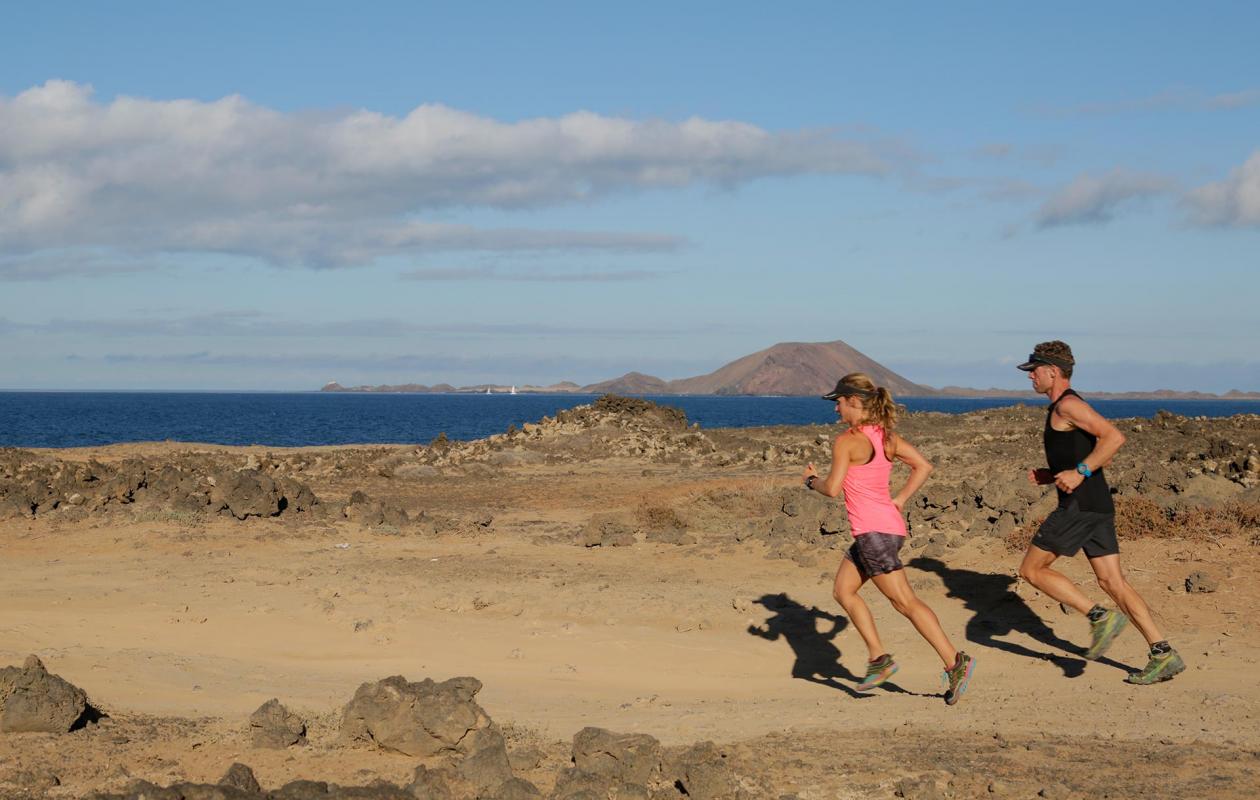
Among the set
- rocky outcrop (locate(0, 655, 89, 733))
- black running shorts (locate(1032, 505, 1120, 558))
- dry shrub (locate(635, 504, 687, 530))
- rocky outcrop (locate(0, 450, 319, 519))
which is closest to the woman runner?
black running shorts (locate(1032, 505, 1120, 558))

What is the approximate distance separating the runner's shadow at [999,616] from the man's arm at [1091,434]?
1685 millimetres

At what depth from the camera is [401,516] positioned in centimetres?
1766

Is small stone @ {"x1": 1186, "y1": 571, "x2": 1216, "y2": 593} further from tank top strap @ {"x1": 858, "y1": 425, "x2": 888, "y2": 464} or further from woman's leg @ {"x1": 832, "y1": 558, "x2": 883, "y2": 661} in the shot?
tank top strap @ {"x1": 858, "y1": 425, "x2": 888, "y2": 464}

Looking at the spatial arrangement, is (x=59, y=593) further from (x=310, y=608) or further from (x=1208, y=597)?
(x=1208, y=597)

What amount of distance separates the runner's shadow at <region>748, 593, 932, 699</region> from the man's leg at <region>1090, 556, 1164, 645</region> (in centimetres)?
155

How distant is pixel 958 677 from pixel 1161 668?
5.02 feet

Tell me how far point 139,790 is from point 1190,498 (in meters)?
12.2

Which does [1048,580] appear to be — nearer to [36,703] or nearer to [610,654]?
[610,654]

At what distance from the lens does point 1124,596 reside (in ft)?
26.9

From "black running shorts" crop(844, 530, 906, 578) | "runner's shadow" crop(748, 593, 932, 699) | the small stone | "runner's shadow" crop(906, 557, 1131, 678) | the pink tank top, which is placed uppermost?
the pink tank top

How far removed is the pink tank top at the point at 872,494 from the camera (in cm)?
771

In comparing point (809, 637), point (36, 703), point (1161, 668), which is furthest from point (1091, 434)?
point (36, 703)

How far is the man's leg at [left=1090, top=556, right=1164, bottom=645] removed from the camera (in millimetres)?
8133

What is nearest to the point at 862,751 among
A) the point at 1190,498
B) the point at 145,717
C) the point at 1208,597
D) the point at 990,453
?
the point at 145,717
